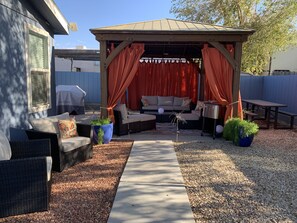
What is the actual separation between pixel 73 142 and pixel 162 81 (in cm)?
718

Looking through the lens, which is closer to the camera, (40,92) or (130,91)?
(40,92)

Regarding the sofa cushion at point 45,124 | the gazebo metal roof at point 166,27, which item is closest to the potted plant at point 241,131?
the gazebo metal roof at point 166,27

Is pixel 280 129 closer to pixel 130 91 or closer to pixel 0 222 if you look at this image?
pixel 130 91

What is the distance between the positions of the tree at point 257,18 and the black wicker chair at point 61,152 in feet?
32.6

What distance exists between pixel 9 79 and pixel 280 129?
7456 mm

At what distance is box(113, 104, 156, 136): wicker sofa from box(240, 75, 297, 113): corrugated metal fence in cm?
530

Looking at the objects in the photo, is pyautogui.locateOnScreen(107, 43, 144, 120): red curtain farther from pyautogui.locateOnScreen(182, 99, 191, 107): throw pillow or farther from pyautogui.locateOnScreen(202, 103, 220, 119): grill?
pyautogui.locateOnScreen(182, 99, 191, 107): throw pillow

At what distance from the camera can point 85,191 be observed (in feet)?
10.6

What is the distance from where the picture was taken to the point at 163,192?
3.19m

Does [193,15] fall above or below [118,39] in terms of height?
above

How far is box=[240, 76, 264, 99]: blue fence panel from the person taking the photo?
11289 millimetres

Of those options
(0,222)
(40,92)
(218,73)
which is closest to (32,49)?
(40,92)

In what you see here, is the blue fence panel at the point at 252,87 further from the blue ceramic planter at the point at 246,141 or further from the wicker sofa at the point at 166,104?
the blue ceramic planter at the point at 246,141

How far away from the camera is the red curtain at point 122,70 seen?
6.08 metres
